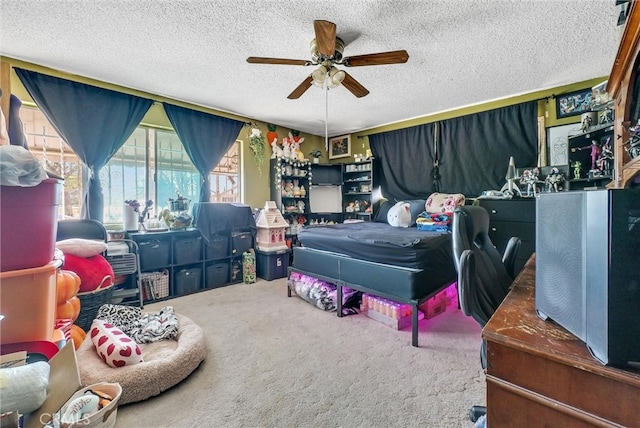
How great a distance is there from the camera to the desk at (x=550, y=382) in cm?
56

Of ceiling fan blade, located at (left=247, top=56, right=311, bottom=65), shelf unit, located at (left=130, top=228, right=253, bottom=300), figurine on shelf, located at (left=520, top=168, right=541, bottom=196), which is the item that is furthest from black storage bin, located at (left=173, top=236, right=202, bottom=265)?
figurine on shelf, located at (left=520, top=168, right=541, bottom=196)

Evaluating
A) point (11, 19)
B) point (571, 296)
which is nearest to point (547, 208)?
point (571, 296)

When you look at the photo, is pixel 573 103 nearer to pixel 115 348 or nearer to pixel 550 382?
pixel 550 382

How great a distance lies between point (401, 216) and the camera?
12.0 ft

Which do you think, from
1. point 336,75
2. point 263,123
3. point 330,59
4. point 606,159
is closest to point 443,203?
point 606,159

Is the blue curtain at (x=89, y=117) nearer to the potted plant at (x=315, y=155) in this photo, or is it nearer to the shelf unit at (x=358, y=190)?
the potted plant at (x=315, y=155)

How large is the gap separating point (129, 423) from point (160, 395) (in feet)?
0.68

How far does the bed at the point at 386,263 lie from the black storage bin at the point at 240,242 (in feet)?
3.96

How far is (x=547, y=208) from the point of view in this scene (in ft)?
2.97

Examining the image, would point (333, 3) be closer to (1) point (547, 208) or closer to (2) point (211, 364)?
(1) point (547, 208)

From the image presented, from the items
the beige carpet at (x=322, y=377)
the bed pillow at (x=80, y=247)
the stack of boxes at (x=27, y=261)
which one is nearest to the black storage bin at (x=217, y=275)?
the beige carpet at (x=322, y=377)

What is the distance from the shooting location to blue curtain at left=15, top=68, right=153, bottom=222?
9.04 feet

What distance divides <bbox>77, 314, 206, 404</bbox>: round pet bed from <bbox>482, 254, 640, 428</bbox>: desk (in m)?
1.68

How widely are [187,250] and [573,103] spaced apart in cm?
488
